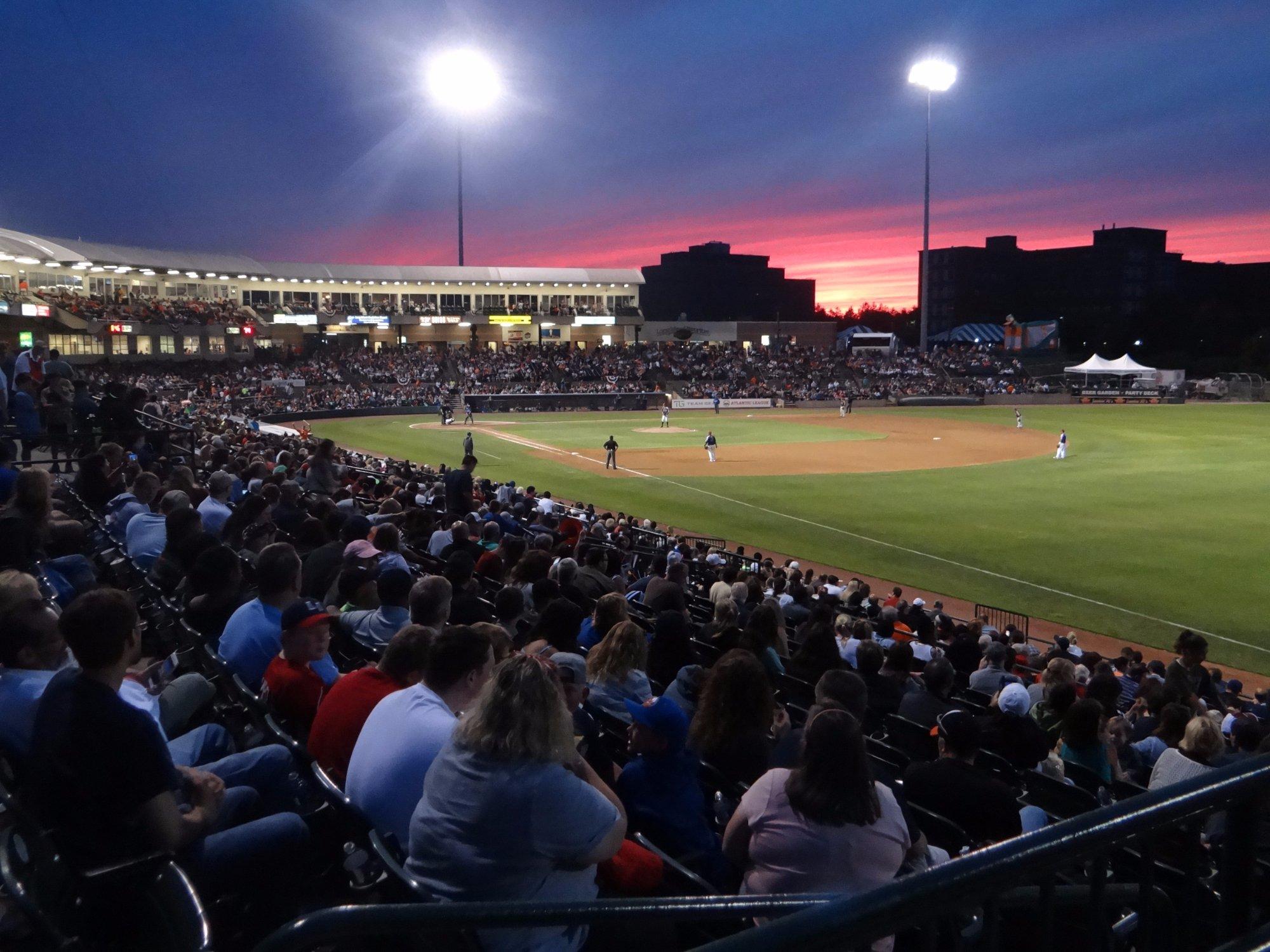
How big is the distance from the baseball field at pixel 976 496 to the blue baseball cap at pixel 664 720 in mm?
15206

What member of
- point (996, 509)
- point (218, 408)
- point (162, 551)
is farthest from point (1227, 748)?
point (218, 408)

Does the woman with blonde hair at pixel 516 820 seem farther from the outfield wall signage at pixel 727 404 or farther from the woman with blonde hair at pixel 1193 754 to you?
the outfield wall signage at pixel 727 404

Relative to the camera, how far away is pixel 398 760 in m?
3.98

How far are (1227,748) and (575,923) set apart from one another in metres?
8.71

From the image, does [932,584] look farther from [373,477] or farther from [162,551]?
[162,551]

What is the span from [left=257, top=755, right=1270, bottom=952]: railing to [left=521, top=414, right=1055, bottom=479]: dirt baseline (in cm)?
3421

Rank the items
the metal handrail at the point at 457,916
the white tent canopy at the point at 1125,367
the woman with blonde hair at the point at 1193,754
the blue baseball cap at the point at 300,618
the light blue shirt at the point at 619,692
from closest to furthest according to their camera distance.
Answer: the metal handrail at the point at 457,916, the blue baseball cap at the point at 300,618, the light blue shirt at the point at 619,692, the woman with blonde hair at the point at 1193,754, the white tent canopy at the point at 1125,367

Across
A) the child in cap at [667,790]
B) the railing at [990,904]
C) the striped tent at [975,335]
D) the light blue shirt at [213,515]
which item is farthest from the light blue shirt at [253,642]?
the striped tent at [975,335]

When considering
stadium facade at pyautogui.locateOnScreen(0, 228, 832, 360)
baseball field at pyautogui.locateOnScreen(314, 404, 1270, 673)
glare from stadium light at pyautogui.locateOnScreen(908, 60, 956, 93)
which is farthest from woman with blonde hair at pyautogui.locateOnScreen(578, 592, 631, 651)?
glare from stadium light at pyautogui.locateOnScreen(908, 60, 956, 93)

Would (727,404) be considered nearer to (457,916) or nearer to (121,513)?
(121,513)

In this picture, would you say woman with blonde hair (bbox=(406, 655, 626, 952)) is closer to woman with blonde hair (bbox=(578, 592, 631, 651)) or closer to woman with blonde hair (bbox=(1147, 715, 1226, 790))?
woman with blonde hair (bbox=(578, 592, 631, 651))

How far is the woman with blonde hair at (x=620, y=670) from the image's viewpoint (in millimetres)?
6086

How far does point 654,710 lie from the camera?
14.5ft

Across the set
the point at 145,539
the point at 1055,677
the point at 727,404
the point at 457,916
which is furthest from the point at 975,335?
the point at 457,916
